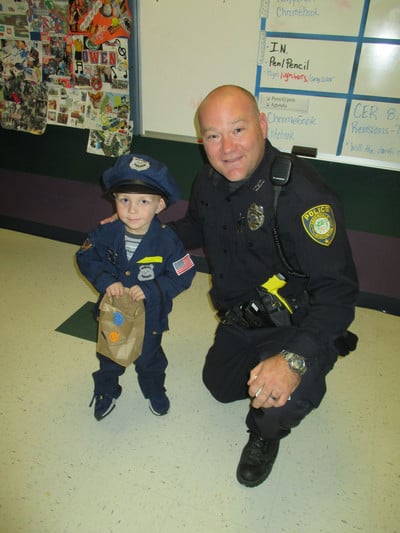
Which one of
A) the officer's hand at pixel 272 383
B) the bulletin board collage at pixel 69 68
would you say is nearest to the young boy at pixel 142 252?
the officer's hand at pixel 272 383

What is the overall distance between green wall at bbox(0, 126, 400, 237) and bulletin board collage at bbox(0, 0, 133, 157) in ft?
0.26

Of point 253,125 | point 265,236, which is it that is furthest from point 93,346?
point 253,125

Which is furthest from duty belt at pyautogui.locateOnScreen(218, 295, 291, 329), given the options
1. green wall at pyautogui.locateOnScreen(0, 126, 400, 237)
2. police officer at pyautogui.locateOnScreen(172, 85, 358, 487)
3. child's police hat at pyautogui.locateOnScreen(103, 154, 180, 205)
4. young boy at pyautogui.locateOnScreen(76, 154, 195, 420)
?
green wall at pyautogui.locateOnScreen(0, 126, 400, 237)

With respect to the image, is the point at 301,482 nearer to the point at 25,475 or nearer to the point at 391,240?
the point at 25,475

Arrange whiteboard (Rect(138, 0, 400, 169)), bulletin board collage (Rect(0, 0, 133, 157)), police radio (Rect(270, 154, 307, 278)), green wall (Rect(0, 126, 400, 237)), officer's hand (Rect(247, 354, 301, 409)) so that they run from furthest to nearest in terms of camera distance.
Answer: bulletin board collage (Rect(0, 0, 133, 157)) < green wall (Rect(0, 126, 400, 237)) < whiteboard (Rect(138, 0, 400, 169)) < police radio (Rect(270, 154, 307, 278)) < officer's hand (Rect(247, 354, 301, 409))

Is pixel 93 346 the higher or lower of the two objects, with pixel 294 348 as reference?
lower

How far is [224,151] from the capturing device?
4.01ft

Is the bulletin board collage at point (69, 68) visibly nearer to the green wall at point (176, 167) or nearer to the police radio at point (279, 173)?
the green wall at point (176, 167)

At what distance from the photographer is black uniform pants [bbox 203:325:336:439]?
1.27 meters

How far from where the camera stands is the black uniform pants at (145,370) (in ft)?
4.73

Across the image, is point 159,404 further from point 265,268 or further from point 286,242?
point 286,242

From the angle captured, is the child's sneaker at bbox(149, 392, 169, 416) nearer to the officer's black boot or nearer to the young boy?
the young boy

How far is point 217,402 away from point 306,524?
1.91 ft

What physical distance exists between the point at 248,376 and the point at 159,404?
40cm
